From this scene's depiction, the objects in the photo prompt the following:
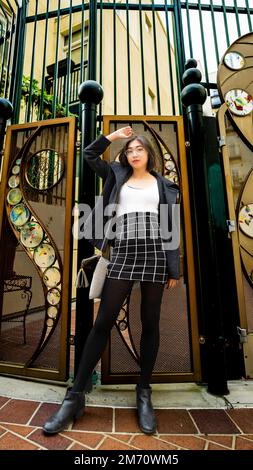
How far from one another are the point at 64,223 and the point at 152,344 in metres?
1.24

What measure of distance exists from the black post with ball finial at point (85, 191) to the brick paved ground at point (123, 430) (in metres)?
0.38

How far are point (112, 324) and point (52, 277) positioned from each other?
836 mm

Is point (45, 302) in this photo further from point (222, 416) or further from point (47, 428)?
point (222, 416)

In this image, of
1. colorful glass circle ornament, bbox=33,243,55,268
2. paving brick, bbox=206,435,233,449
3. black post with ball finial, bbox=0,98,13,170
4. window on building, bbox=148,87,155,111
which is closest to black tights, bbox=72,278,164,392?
paving brick, bbox=206,435,233,449

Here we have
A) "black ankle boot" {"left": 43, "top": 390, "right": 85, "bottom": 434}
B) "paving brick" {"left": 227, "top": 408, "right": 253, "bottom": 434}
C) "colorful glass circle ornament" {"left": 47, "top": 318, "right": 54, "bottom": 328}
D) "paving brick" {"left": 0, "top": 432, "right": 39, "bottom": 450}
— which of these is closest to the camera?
"paving brick" {"left": 0, "top": 432, "right": 39, "bottom": 450}

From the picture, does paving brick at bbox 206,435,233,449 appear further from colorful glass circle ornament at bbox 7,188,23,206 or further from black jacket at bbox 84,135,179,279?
colorful glass circle ornament at bbox 7,188,23,206

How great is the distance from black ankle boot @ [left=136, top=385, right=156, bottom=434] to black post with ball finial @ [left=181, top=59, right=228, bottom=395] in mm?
582

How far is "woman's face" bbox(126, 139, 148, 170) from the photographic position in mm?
1745

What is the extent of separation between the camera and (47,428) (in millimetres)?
1407

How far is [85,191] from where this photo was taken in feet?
6.89

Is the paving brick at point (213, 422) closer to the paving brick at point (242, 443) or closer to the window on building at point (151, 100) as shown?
the paving brick at point (242, 443)

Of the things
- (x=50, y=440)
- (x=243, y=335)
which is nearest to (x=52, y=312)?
(x=50, y=440)

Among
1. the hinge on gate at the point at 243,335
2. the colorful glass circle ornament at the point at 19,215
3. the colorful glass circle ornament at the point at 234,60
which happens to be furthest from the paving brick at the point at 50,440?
the colorful glass circle ornament at the point at 234,60
